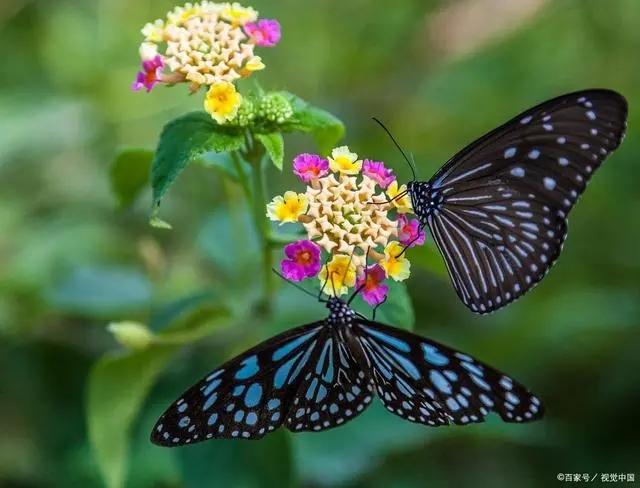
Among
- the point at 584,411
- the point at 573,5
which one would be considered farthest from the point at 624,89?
the point at 584,411

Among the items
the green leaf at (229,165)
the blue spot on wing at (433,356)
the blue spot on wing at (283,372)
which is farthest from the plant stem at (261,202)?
the blue spot on wing at (433,356)

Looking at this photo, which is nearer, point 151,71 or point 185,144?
point 185,144

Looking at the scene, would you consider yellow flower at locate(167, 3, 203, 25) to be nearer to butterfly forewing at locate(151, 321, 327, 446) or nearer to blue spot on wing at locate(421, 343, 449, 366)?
butterfly forewing at locate(151, 321, 327, 446)

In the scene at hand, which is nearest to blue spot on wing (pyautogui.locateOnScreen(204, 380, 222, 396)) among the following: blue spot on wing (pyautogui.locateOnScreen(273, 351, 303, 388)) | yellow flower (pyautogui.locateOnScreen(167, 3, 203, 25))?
blue spot on wing (pyautogui.locateOnScreen(273, 351, 303, 388))

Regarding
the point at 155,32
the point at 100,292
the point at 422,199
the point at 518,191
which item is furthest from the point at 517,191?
the point at 100,292

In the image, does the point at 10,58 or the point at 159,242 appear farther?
the point at 10,58

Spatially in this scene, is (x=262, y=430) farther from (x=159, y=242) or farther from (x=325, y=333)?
(x=159, y=242)

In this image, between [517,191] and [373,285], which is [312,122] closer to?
[373,285]

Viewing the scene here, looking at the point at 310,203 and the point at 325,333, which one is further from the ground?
the point at 310,203
